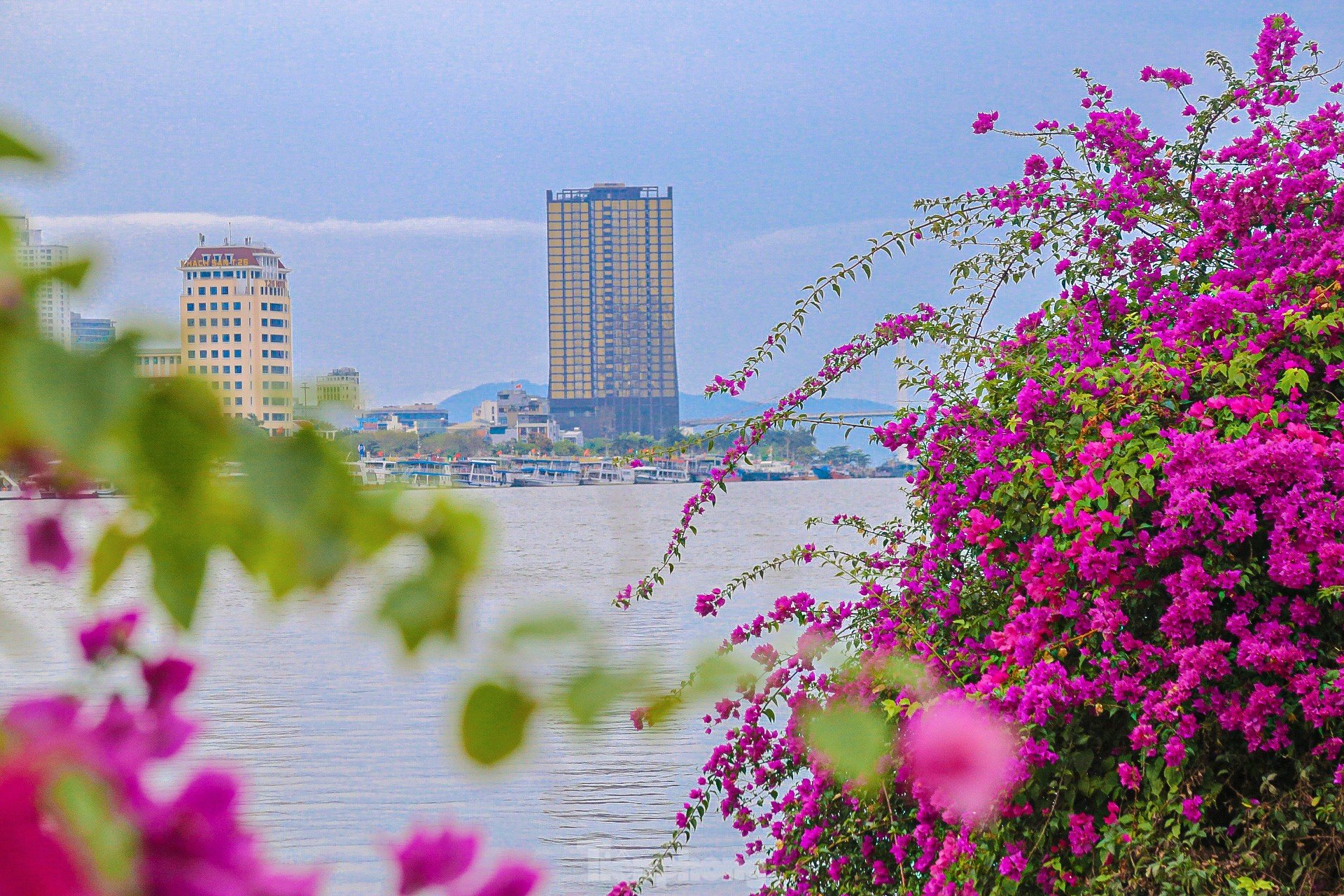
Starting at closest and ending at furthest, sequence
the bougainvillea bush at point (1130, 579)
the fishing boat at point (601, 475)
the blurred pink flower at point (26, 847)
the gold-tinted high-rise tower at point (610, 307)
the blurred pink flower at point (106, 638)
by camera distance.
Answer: the blurred pink flower at point (26, 847) < the blurred pink flower at point (106, 638) < the bougainvillea bush at point (1130, 579) < the fishing boat at point (601, 475) < the gold-tinted high-rise tower at point (610, 307)

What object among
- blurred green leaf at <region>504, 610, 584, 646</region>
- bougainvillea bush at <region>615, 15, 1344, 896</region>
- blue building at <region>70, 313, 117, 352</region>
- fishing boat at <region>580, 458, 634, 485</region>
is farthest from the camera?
fishing boat at <region>580, 458, 634, 485</region>

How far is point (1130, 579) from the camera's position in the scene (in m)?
2.52

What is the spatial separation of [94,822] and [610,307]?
56.1 meters

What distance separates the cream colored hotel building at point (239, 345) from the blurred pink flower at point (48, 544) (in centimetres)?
13

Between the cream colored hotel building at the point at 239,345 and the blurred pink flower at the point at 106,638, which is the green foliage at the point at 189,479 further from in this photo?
the blurred pink flower at the point at 106,638

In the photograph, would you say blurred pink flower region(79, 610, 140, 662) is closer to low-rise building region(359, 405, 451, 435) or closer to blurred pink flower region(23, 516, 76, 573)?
blurred pink flower region(23, 516, 76, 573)

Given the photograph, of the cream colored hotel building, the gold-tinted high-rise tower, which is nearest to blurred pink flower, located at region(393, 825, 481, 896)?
the cream colored hotel building

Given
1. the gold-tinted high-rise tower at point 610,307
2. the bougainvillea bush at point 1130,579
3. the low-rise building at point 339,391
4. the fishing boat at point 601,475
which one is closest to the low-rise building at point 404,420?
the low-rise building at point 339,391

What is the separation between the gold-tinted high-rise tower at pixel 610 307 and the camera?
53.5m

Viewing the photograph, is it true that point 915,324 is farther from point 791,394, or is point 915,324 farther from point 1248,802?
point 1248,802

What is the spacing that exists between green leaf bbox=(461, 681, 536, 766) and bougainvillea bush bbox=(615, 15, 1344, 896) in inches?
51.2

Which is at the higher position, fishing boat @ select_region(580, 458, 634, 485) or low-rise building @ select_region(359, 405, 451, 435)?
low-rise building @ select_region(359, 405, 451, 435)

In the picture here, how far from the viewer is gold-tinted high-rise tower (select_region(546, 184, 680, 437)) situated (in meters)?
53.5

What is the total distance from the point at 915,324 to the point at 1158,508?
1.53m
